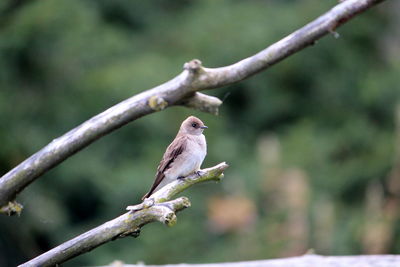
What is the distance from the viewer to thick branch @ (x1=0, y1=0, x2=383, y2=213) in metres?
3.40

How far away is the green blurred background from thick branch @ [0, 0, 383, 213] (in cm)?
620

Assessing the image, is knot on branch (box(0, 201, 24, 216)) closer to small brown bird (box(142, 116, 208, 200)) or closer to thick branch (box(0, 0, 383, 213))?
thick branch (box(0, 0, 383, 213))

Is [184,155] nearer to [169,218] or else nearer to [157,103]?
[169,218]

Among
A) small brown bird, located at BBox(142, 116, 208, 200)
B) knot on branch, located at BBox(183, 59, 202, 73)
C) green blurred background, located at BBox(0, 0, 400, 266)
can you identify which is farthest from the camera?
green blurred background, located at BBox(0, 0, 400, 266)

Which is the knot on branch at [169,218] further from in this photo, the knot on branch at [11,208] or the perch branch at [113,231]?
the knot on branch at [11,208]

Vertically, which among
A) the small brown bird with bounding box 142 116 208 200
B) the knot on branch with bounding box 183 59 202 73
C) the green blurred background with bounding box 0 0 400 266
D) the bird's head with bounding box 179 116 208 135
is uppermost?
the green blurred background with bounding box 0 0 400 266

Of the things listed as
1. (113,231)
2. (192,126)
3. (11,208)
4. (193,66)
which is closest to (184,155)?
(192,126)

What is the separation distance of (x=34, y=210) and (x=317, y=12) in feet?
22.7

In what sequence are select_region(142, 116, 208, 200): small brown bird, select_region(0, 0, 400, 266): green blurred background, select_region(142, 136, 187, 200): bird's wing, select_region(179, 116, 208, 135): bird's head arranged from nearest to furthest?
1. select_region(142, 116, 208, 200): small brown bird
2. select_region(142, 136, 187, 200): bird's wing
3. select_region(179, 116, 208, 135): bird's head
4. select_region(0, 0, 400, 266): green blurred background

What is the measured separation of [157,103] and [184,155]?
191cm

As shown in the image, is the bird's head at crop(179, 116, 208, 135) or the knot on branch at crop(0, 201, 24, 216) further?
the bird's head at crop(179, 116, 208, 135)

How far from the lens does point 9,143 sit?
1093 centimetres

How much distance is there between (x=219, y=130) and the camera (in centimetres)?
1325

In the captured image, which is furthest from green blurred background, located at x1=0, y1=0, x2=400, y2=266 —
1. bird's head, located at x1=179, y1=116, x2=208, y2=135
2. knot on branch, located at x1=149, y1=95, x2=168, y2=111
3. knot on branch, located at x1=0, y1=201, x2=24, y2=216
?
knot on branch, located at x1=149, y1=95, x2=168, y2=111
